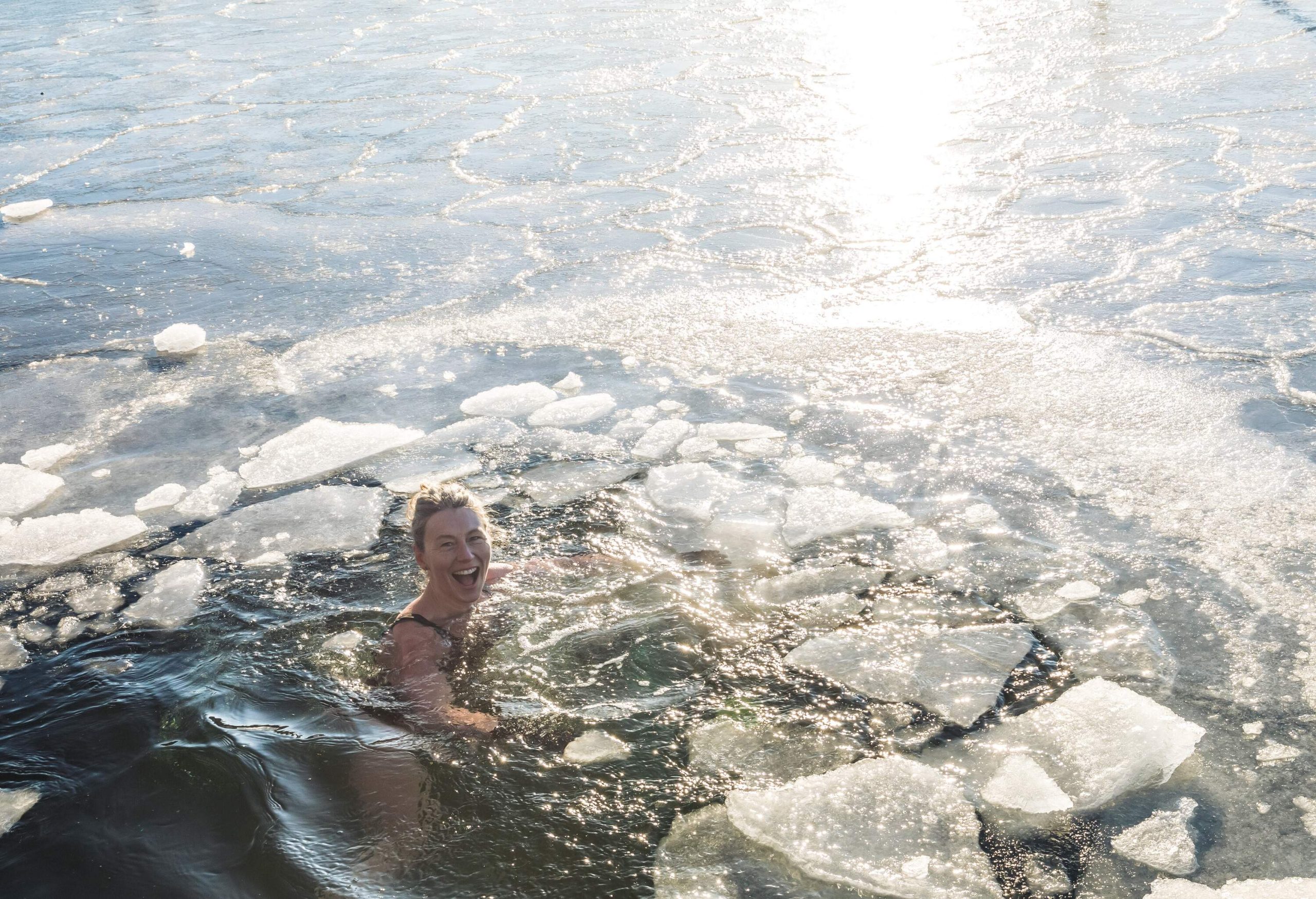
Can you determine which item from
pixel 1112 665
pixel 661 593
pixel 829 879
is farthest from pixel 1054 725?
pixel 661 593

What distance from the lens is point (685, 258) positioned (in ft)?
20.6

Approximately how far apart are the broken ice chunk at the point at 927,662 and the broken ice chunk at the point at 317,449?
2.16 m

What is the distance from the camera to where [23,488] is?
440 centimetres

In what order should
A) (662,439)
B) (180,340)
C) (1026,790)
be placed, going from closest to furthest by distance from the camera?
(1026,790)
(662,439)
(180,340)

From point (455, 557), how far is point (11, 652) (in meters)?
1.34

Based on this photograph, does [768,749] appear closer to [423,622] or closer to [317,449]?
[423,622]

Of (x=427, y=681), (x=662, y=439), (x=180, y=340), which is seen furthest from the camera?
(x=180, y=340)

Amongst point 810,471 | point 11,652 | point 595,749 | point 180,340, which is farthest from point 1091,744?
point 180,340

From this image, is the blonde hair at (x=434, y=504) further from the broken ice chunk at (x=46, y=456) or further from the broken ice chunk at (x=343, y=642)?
the broken ice chunk at (x=46, y=456)

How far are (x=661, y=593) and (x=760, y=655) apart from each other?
0.50 m

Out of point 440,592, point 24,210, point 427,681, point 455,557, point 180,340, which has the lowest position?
point 427,681

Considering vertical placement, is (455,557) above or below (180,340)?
below

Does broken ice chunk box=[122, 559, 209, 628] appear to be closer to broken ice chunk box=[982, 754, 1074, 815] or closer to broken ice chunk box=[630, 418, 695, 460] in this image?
broken ice chunk box=[630, 418, 695, 460]

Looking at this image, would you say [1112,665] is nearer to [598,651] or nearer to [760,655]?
[760,655]
